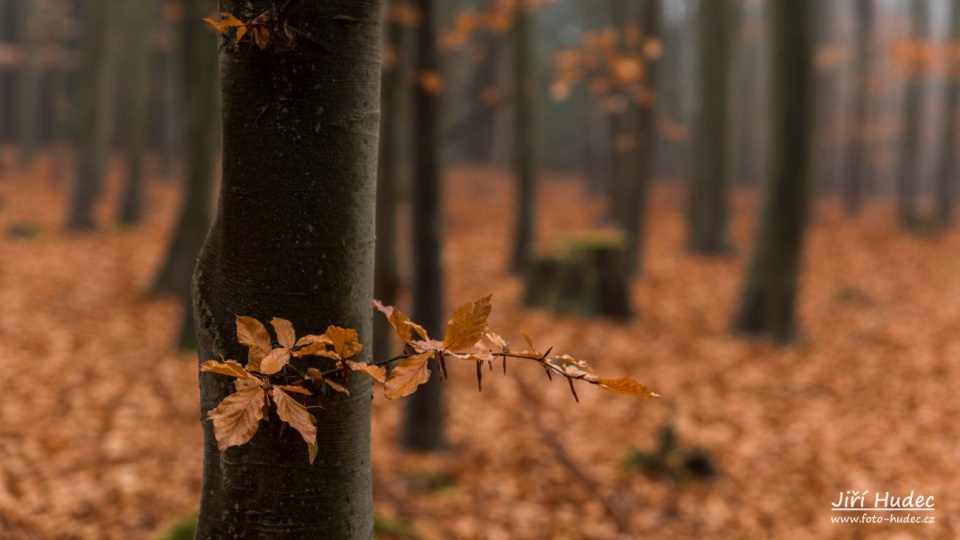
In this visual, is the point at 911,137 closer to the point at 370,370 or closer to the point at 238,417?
the point at 370,370

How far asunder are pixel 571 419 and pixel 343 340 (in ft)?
15.7

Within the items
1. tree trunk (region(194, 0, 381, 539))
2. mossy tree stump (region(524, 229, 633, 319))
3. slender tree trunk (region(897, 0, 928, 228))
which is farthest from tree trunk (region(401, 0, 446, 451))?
slender tree trunk (region(897, 0, 928, 228))

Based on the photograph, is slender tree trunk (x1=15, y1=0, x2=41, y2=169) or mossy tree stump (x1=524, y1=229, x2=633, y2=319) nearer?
mossy tree stump (x1=524, y1=229, x2=633, y2=319)

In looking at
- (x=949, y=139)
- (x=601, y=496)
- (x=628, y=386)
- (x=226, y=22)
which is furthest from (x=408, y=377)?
(x=949, y=139)

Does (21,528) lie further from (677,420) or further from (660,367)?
(660,367)

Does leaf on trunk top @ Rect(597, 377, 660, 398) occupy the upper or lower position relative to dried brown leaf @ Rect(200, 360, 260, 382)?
lower

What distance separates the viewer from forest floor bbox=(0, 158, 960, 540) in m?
3.89

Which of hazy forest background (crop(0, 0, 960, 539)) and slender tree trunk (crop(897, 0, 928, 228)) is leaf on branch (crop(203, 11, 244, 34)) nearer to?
hazy forest background (crop(0, 0, 960, 539))

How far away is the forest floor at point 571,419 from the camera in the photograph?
3.89 metres

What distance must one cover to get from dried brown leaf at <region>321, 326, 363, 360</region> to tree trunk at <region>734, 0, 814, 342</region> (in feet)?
24.4

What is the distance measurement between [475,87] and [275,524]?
77.0 feet

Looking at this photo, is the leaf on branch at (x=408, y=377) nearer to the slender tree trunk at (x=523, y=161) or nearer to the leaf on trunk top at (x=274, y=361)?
the leaf on trunk top at (x=274, y=361)

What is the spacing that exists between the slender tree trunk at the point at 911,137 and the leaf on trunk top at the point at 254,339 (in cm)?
1780

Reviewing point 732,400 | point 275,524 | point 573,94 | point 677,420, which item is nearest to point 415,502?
point 677,420
